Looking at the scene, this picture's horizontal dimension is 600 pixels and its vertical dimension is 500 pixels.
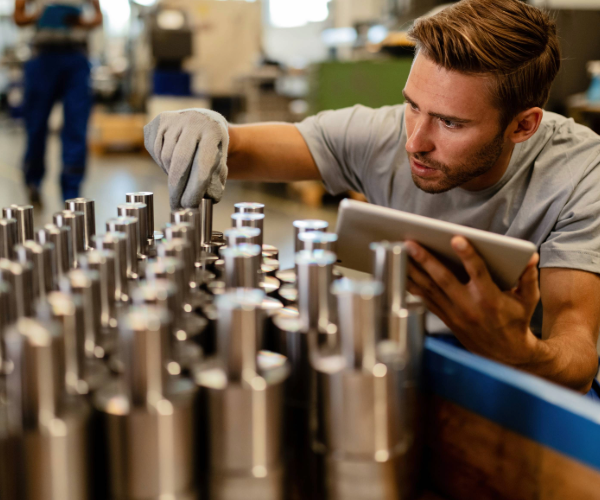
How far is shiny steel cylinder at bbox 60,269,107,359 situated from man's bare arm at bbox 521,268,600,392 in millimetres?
586

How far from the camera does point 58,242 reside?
53 cm

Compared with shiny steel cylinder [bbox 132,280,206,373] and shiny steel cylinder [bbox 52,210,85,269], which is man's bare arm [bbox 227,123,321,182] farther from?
shiny steel cylinder [bbox 132,280,206,373]

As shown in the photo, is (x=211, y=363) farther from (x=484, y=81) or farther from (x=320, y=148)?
(x=320, y=148)

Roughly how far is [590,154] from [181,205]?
2.54 ft

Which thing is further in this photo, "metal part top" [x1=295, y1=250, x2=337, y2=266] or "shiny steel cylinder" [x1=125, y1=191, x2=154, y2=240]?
"shiny steel cylinder" [x1=125, y1=191, x2=154, y2=240]

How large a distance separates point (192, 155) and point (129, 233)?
0.41 metres

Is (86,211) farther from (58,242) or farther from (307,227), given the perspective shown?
(307,227)

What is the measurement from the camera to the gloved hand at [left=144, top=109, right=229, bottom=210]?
918mm

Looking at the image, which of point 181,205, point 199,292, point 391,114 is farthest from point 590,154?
point 199,292

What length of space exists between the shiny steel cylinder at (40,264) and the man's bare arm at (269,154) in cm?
75

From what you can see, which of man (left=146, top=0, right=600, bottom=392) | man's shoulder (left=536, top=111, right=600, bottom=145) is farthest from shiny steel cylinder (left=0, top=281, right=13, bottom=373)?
man's shoulder (left=536, top=111, right=600, bottom=145)

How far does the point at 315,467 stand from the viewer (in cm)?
41

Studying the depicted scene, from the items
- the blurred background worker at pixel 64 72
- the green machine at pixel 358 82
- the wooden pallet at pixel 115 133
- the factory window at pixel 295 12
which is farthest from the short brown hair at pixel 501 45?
the factory window at pixel 295 12

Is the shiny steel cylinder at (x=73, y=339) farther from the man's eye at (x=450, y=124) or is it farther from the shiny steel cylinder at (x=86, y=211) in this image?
the man's eye at (x=450, y=124)
